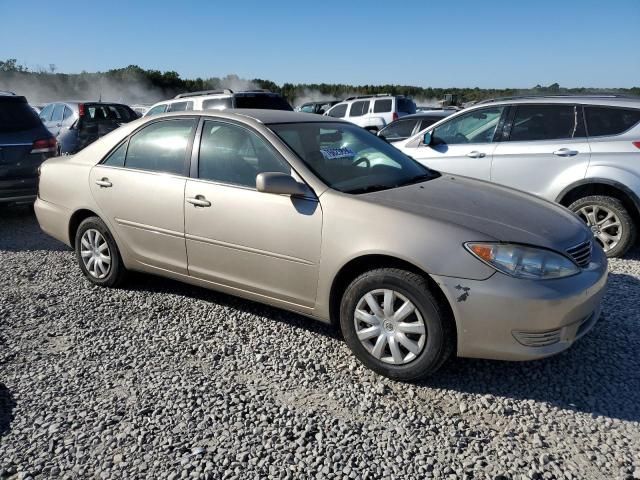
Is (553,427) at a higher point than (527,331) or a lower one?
lower

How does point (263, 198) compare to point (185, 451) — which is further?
Result: point (263, 198)

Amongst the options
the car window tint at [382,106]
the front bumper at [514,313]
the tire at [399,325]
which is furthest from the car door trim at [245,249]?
the car window tint at [382,106]

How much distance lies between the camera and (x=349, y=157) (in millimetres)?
3787

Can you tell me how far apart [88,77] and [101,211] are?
43.0 meters

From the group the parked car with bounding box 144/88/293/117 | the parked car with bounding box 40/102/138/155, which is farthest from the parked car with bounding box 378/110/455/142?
the parked car with bounding box 40/102/138/155

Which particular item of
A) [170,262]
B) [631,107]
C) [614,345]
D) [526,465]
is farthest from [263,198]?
[631,107]

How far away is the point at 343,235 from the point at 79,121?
1129 cm

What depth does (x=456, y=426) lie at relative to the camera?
2.68 meters

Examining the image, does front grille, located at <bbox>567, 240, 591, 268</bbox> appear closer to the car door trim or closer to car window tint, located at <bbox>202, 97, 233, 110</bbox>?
the car door trim

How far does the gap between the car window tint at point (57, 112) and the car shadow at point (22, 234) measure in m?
5.46

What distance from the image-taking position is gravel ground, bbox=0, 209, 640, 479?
7.87 ft

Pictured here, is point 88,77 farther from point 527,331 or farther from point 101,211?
point 527,331

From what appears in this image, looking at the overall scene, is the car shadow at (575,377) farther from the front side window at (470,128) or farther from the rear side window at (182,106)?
the rear side window at (182,106)

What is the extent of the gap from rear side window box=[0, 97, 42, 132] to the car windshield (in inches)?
203
